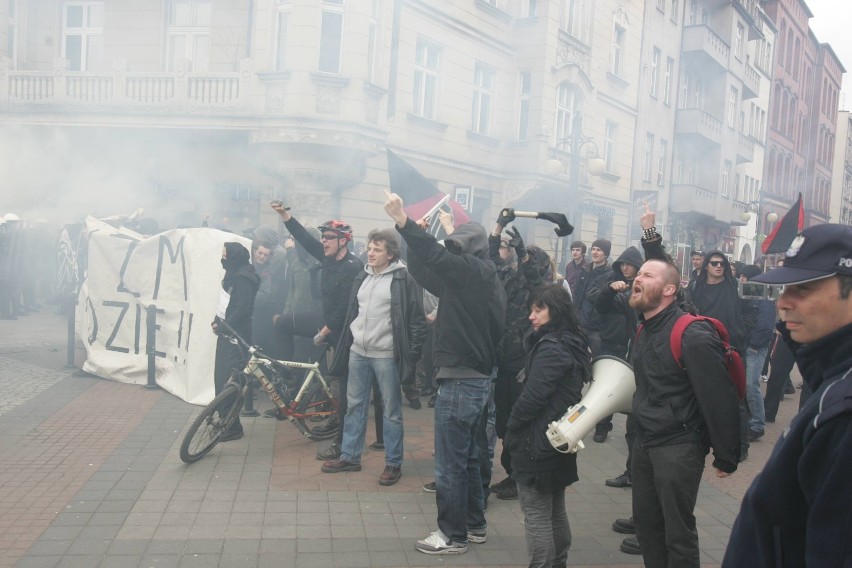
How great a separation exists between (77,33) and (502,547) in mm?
15415

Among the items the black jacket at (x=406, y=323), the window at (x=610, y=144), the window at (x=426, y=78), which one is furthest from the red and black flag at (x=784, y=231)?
the window at (x=610, y=144)

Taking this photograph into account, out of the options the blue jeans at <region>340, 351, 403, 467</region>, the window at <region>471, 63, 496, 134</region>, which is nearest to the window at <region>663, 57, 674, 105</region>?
the window at <region>471, 63, 496, 134</region>

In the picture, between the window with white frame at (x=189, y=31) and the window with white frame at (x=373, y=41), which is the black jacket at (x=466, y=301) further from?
the window with white frame at (x=189, y=31)

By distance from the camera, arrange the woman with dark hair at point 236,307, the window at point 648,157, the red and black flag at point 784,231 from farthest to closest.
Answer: the window at point 648,157
the red and black flag at point 784,231
the woman with dark hair at point 236,307

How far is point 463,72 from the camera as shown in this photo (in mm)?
17375

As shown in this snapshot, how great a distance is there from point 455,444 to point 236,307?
2.92 meters

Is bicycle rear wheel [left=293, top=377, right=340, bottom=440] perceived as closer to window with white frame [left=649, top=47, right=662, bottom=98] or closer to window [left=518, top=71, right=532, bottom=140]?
window [left=518, top=71, right=532, bottom=140]

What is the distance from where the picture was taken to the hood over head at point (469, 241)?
13.5 feet

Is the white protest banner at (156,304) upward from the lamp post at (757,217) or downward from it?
downward

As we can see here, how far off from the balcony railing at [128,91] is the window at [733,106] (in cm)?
2556

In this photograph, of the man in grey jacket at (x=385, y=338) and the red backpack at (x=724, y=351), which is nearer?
the red backpack at (x=724, y=351)

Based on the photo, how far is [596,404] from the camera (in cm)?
359

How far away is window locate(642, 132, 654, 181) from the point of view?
88.6 ft

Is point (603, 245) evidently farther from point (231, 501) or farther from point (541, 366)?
point (231, 501)
